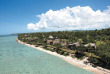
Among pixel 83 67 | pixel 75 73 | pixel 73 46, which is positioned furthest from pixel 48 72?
pixel 73 46

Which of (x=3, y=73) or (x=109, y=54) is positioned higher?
(x=109, y=54)

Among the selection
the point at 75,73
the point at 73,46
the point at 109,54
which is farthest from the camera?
the point at 73,46

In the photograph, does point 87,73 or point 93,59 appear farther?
point 93,59

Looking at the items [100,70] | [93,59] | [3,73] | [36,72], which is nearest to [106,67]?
[100,70]

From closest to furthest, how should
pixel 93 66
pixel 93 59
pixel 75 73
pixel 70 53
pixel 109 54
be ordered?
1. pixel 109 54
2. pixel 75 73
3. pixel 93 66
4. pixel 93 59
5. pixel 70 53

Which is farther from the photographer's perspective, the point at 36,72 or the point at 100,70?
the point at 36,72

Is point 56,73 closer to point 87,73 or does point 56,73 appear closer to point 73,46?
point 87,73

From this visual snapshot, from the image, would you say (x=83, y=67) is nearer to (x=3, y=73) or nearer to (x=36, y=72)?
(x=36, y=72)

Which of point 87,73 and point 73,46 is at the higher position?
point 73,46

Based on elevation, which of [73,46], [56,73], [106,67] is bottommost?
[56,73]
